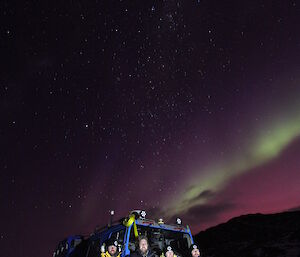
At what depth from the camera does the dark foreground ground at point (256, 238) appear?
26703 mm

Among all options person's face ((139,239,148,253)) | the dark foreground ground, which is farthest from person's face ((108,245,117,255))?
the dark foreground ground

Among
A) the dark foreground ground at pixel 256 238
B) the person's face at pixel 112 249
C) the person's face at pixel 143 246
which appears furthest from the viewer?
the dark foreground ground at pixel 256 238

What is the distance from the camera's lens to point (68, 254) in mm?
10125

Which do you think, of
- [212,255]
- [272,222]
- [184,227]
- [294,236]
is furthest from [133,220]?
[272,222]

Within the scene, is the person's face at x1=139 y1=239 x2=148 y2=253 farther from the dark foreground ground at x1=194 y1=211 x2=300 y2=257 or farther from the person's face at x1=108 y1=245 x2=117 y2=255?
the dark foreground ground at x1=194 y1=211 x2=300 y2=257

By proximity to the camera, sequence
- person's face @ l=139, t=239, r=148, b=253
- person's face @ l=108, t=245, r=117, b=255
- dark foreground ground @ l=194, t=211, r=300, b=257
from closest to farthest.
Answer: person's face @ l=139, t=239, r=148, b=253 → person's face @ l=108, t=245, r=117, b=255 → dark foreground ground @ l=194, t=211, r=300, b=257

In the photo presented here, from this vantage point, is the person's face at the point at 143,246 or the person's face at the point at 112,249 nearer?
the person's face at the point at 143,246

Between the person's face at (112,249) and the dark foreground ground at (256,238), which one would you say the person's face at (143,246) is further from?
the dark foreground ground at (256,238)

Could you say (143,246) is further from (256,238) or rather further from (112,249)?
(256,238)

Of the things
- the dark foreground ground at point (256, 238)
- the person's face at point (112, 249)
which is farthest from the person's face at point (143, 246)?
the dark foreground ground at point (256, 238)

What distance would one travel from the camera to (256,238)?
37156 millimetres

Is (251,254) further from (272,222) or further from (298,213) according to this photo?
(298,213)

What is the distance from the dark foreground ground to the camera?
26.7m

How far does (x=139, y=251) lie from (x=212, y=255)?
2795 cm
